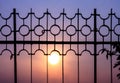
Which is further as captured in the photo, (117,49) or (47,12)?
(47,12)

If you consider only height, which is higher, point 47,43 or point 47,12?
point 47,12

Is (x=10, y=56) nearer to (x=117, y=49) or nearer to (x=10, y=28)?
(x=10, y=28)

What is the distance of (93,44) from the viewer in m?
5.79

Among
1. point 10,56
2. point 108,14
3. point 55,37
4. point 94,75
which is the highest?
point 108,14

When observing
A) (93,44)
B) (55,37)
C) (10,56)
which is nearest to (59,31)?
(55,37)

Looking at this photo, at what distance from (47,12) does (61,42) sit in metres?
0.64

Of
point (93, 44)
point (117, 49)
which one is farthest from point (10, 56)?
point (117, 49)

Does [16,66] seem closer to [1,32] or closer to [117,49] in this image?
[1,32]

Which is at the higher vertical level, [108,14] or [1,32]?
[108,14]

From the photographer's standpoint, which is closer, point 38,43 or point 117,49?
point 117,49

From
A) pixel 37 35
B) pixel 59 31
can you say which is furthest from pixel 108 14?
pixel 37 35

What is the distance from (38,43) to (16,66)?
621mm

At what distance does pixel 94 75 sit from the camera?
5.84m

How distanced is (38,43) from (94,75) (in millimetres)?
1245
